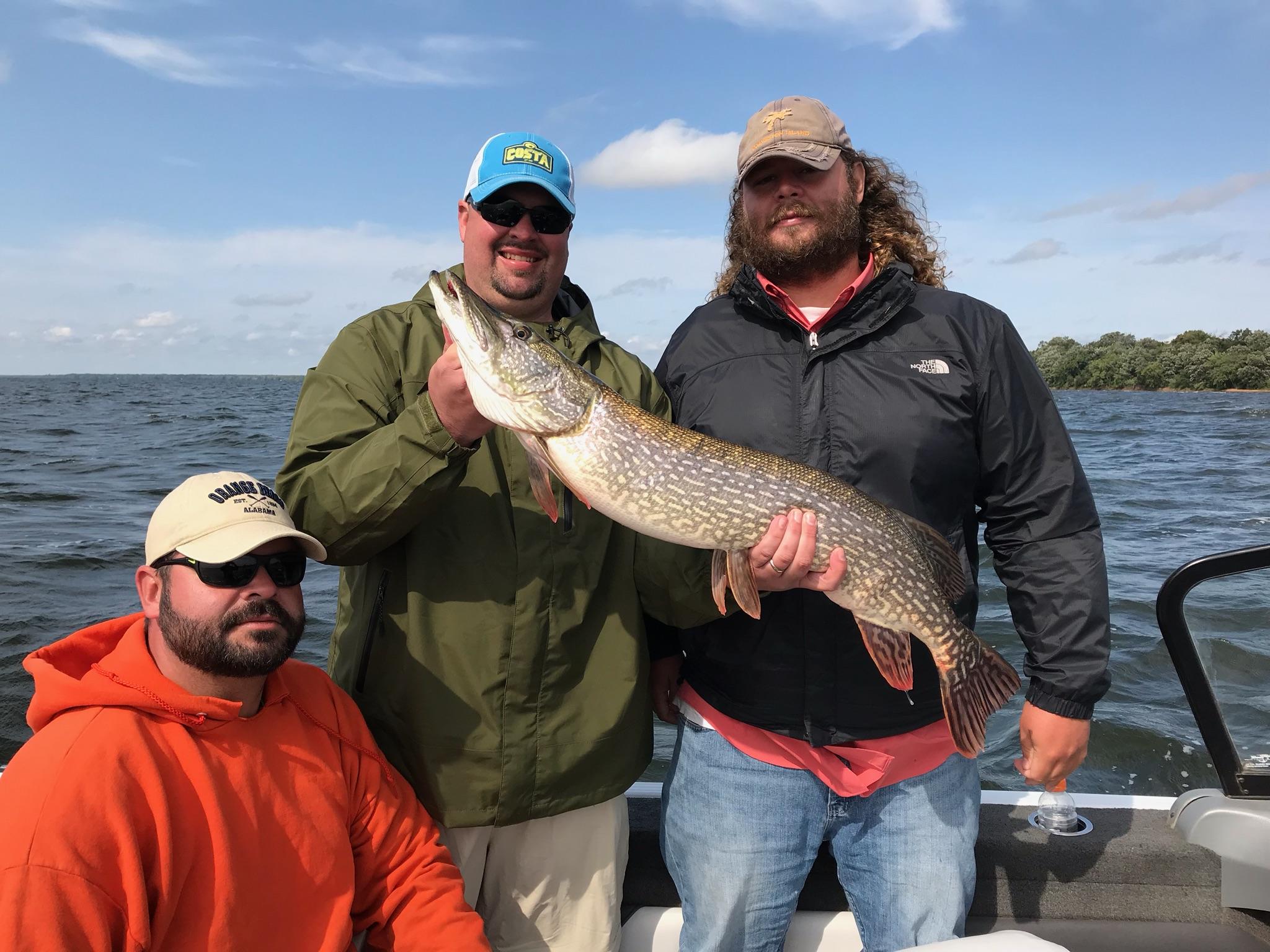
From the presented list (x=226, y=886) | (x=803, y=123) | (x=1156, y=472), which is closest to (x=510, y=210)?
(x=803, y=123)

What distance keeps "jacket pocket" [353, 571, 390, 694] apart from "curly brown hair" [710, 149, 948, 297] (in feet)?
5.46

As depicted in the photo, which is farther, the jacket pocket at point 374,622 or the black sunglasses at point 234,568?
the jacket pocket at point 374,622

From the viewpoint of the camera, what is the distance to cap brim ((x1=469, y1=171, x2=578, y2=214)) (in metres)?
3.00

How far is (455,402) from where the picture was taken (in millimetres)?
2432

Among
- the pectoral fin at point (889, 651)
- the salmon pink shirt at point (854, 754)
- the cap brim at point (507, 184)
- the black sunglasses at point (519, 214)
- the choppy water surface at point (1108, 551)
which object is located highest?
the cap brim at point (507, 184)

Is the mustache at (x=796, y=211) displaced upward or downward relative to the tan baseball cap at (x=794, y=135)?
downward

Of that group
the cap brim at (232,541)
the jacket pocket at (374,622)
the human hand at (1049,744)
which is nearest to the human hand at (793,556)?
the human hand at (1049,744)

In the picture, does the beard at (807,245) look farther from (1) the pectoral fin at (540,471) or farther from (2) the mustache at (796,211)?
(1) the pectoral fin at (540,471)

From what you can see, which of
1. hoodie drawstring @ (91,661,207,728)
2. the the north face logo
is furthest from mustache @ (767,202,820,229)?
hoodie drawstring @ (91,661,207,728)

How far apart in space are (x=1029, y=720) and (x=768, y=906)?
3.40 feet

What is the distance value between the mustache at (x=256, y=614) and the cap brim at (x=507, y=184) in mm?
1529

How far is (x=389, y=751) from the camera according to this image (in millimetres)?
2736

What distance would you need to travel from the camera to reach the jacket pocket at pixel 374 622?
2674 mm

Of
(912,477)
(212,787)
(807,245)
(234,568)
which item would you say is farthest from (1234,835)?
(234,568)
